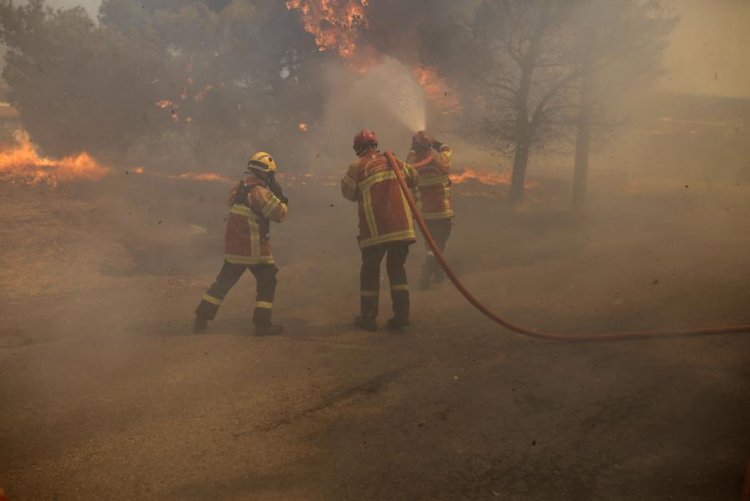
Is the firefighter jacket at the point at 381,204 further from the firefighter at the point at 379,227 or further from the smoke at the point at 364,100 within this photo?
the smoke at the point at 364,100

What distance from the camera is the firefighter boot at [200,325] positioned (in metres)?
6.36

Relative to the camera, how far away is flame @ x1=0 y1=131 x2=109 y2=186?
1313 centimetres

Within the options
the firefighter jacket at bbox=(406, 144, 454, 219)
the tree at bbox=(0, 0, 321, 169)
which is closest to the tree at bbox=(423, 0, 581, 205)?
the tree at bbox=(0, 0, 321, 169)

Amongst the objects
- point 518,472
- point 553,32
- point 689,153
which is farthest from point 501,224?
point 689,153

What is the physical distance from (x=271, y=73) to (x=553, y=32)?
791cm

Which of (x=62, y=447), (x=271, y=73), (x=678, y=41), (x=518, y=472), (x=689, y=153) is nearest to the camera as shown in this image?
(x=518, y=472)

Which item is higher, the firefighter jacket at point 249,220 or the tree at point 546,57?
the tree at point 546,57

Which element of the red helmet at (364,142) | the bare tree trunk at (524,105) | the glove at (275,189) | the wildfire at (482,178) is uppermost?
the bare tree trunk at (524,105)

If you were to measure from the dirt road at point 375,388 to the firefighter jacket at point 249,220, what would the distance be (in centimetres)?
88

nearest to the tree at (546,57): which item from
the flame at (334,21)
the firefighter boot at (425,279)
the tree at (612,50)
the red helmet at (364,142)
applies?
the tree at (612,50)

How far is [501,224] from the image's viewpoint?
1295 centimetres

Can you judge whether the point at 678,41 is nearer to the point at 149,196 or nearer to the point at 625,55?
the point at 625,55

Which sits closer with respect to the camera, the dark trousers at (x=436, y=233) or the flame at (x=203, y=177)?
the dark trousers at (x=436, y=233)

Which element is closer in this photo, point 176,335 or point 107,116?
point 176,335
